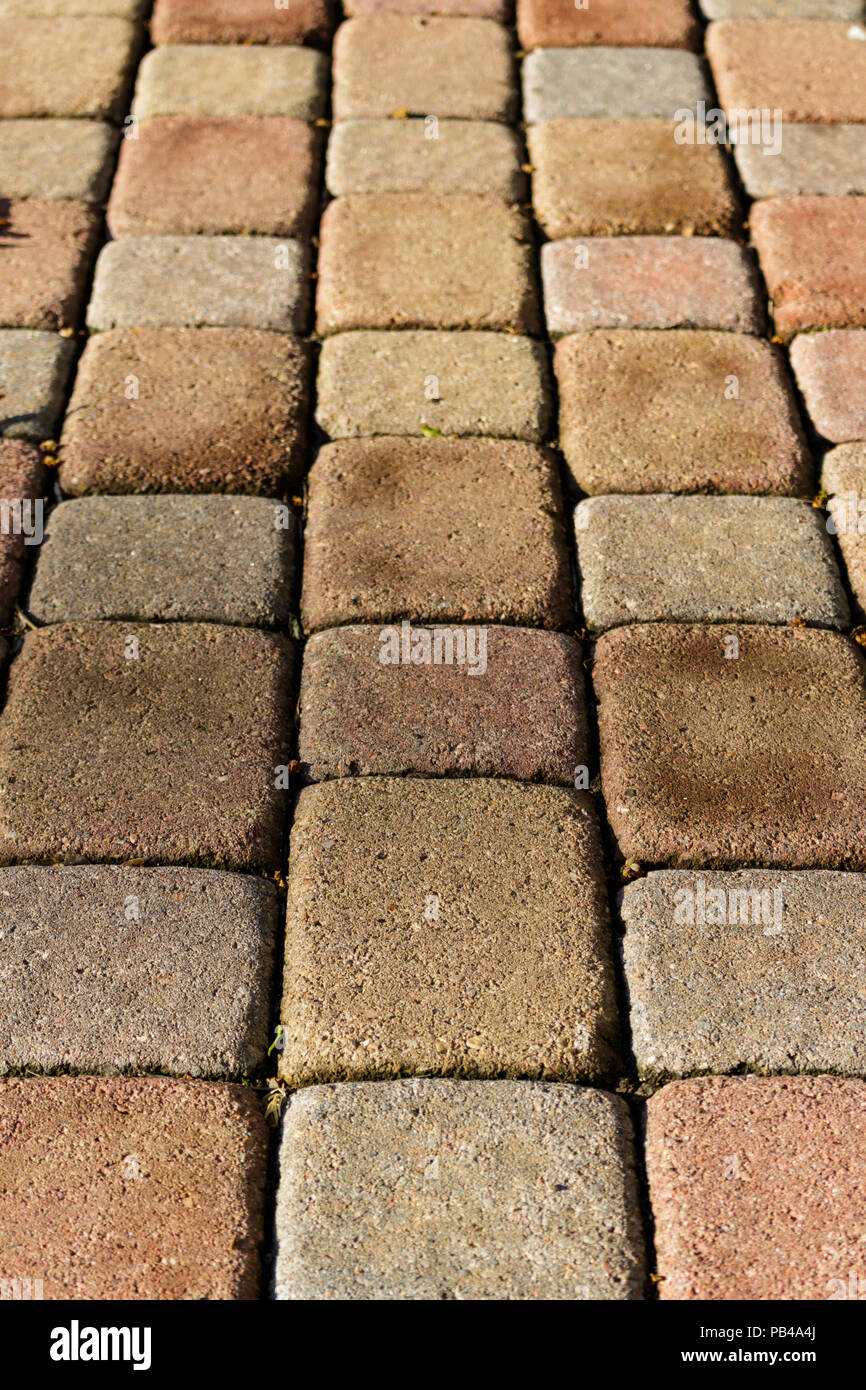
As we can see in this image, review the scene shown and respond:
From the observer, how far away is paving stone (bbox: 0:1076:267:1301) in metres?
1.84

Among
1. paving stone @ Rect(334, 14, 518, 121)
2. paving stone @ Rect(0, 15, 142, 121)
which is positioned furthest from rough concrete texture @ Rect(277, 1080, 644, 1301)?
paving stone @ Rect(0, 15, 142, 121)

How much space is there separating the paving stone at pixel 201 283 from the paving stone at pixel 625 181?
717 mm

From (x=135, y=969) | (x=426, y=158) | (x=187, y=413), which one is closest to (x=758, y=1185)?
(x=135, y=969)

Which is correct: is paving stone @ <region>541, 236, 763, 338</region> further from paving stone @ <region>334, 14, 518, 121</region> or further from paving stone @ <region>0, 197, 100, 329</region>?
paving stone @ <region>0, 197, 100, 329</region>

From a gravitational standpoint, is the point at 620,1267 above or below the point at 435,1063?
below

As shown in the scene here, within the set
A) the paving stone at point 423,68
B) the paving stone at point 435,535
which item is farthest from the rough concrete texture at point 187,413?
the paving stone at point 423,68

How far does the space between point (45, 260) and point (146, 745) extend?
163 cm

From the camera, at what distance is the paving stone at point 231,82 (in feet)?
13.0

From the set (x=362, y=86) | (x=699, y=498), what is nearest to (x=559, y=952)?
(x=699, y=498)

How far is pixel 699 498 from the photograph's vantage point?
9.58 ft

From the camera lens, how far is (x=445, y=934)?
7.17 ft

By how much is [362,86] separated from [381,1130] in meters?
3.15

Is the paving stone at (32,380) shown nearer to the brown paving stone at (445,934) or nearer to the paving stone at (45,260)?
the paving stone at (45,260)

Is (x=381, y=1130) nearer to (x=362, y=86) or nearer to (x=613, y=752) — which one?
(x=613, y=752)
